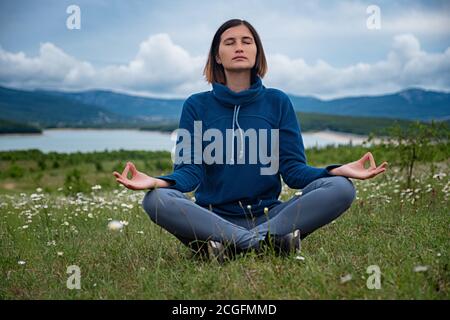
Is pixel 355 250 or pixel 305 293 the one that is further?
pixel 355 250

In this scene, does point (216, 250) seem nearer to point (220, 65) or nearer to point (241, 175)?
point (241, 175)

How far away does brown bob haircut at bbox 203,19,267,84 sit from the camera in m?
4.49

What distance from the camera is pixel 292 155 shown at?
441 centimetres

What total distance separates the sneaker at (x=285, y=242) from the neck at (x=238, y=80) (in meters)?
1.31

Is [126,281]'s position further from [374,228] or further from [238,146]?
[374,228]

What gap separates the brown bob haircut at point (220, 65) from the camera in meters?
4.49

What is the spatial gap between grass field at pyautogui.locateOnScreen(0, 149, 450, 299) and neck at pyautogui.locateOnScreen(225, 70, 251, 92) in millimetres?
1405

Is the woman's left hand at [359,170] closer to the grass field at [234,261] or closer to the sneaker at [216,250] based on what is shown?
the grass field at [234,261]

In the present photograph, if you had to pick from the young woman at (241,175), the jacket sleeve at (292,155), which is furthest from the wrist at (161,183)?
the jacket sleeve at (292,155)

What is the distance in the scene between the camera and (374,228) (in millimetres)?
5199

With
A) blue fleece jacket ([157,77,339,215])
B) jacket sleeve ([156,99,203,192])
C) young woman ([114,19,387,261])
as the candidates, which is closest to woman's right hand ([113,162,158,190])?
young woman ([114,19,387,261])

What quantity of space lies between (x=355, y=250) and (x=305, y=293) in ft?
4.07

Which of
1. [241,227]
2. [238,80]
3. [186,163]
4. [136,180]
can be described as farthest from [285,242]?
[238,80]

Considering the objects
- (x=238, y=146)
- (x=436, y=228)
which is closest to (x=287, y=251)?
(x=238, y=146)
